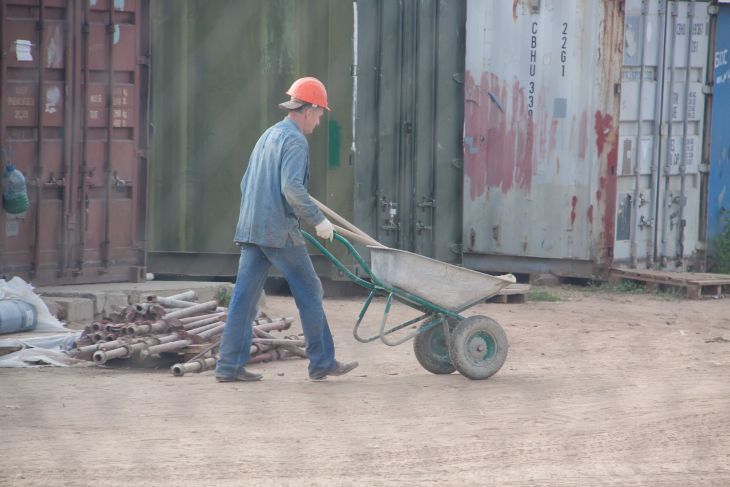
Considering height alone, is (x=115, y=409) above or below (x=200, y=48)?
below

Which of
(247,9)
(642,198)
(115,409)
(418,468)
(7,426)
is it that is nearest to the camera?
(418,468)

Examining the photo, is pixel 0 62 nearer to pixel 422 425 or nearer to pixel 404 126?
pixel 404 126

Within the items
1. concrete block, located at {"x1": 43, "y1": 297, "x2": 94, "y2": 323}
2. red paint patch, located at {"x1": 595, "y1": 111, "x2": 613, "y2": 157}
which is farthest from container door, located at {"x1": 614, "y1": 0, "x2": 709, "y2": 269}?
concrete block, located at {"x1": 43, "y1": 297, "x2": 94, "y2": 323}

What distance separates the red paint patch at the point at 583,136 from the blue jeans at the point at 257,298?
18.8 feet

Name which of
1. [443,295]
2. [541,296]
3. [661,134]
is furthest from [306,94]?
[661,134]

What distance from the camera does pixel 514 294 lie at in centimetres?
1184

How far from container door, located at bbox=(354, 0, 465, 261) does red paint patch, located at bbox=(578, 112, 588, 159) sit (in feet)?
4.51

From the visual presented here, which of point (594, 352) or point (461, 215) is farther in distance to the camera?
point (461, 215)

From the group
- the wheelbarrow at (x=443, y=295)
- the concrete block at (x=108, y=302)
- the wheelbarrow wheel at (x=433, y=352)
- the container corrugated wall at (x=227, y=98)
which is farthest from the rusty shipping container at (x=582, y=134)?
the wheelbarrow at (x=443, y=295)

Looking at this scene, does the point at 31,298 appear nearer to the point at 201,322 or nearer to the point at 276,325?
the point at 201,322

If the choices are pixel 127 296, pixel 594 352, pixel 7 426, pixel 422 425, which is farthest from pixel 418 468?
pixel 127 296

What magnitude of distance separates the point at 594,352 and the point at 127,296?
A: 388 centimetres

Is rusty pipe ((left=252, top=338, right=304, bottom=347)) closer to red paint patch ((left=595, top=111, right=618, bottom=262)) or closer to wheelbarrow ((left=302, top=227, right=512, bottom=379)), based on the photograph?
wheelbarrow ((left=302, top=227, right=512, bottom=379))

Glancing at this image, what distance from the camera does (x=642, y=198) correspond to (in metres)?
12.6
